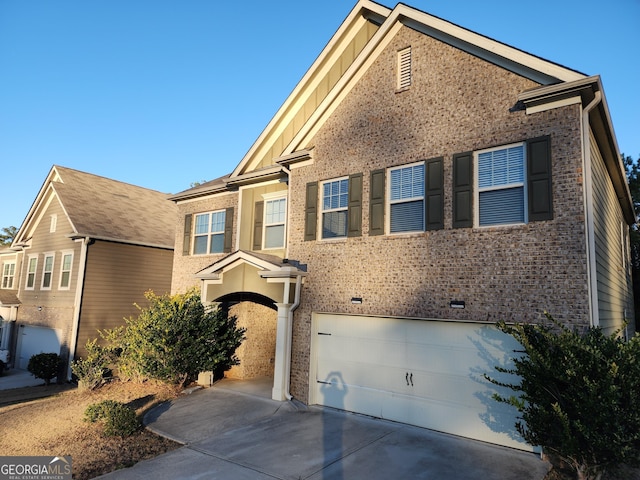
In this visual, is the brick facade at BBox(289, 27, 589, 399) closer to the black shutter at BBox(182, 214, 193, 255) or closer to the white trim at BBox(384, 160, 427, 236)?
the white trim at BBox(384, 160, 427, 236)

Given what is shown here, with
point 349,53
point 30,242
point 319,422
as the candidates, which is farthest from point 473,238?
point 30,242

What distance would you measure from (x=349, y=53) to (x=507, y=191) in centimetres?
732

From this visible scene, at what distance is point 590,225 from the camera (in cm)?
757

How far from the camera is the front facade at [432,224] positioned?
7957 millimetres

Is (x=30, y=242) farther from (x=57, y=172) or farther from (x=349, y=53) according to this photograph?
(x=349, y=53)

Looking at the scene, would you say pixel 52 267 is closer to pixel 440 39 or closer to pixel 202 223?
pixel 202 223

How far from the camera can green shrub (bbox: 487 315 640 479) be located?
233 inches

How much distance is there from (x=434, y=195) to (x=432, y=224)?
66 centimetres

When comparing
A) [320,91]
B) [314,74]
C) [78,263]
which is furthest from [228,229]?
[78,263]

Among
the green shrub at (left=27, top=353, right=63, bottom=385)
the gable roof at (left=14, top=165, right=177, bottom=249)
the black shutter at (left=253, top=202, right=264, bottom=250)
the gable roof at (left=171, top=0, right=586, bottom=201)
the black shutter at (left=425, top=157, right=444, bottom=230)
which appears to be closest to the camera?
the gable roof at (left=171, top=0, right=586, bottom=201)

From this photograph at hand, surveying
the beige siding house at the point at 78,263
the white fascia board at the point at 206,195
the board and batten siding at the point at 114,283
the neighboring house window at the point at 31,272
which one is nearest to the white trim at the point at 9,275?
the beige siding house at the point at 78,263

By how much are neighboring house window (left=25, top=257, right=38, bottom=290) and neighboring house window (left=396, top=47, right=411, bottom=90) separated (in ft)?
66.5

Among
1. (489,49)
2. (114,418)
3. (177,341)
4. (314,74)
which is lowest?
(114,418)

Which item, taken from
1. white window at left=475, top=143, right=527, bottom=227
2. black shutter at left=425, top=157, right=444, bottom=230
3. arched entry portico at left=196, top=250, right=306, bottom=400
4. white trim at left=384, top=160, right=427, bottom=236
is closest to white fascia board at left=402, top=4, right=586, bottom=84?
white window at left=475, top=143, right=527, bottom=227
